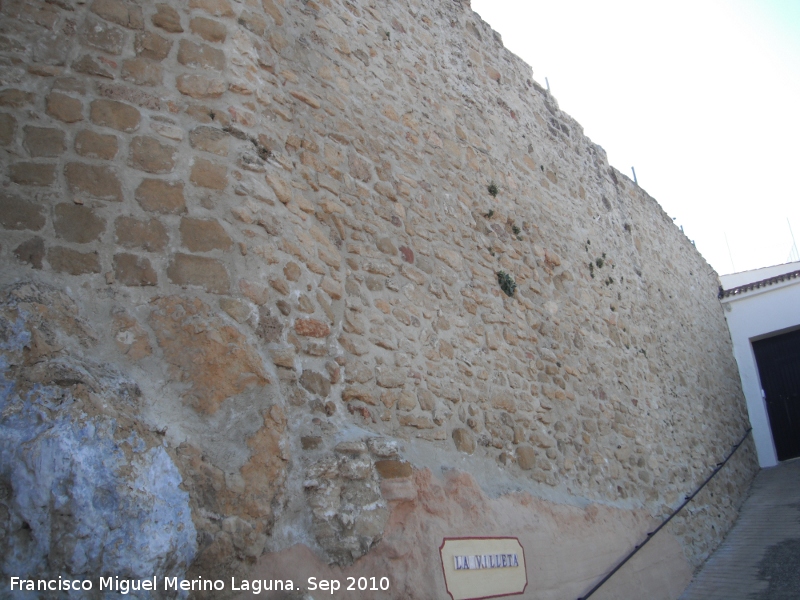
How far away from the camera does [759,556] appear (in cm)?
673

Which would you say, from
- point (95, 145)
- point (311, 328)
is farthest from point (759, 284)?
point (95, 145)

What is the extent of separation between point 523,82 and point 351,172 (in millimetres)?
3452

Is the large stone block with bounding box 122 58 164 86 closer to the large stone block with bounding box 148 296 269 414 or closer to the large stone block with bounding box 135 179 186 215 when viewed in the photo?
the large stone block with bounding box 135 179 186 215

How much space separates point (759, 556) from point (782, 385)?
18.9 ft

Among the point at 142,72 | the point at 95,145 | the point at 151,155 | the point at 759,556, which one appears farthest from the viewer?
the point at 759,556

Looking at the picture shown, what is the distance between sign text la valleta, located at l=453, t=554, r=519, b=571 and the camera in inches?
144

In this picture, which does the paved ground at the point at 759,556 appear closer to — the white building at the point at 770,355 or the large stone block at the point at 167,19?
the white building at the point at 770,355

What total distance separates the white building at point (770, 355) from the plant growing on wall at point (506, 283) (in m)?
7.59

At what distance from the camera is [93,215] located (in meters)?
2.92

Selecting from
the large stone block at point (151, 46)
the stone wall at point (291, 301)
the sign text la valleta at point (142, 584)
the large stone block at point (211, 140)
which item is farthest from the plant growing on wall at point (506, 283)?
the sign text la valleta at point (142, 584)

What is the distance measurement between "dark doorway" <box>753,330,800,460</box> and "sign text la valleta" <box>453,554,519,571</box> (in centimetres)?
904

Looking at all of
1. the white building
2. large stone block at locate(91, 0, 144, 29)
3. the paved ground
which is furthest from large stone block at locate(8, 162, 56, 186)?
the white building

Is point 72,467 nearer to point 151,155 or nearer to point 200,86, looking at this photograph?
point 151,155

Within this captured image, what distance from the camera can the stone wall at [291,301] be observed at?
2658 mm
